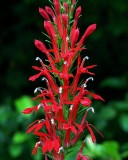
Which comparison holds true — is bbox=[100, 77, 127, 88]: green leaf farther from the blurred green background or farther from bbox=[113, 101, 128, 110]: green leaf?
bbox=[113, 101, 128, 110]: green leaf

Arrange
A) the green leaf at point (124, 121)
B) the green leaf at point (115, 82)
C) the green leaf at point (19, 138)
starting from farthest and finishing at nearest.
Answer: the green leaf at point (115, 82)
the green leaf at point (124, 121)
the green leaf at point (19, 138)

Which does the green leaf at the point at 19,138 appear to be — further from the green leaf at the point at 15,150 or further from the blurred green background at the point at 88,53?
the blurred green background at the point at 88,53

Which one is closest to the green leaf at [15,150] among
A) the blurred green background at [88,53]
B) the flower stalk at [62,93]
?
the blurred green background at [88,53]

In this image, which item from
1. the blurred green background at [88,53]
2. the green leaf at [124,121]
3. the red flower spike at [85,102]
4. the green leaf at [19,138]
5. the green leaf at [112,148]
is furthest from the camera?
the blurred green background at [88,53]

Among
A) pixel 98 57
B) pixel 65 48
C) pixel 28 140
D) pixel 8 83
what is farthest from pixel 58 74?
pixel 98 57

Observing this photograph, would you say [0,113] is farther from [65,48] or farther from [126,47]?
[65,48]

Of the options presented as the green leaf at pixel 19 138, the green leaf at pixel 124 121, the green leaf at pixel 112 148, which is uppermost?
the green leaf at pixel 112 148

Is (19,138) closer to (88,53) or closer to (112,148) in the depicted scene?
(112,148)

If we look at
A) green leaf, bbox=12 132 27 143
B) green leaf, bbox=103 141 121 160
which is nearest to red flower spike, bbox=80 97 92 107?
green leaf, bbox=103 141 121 160
